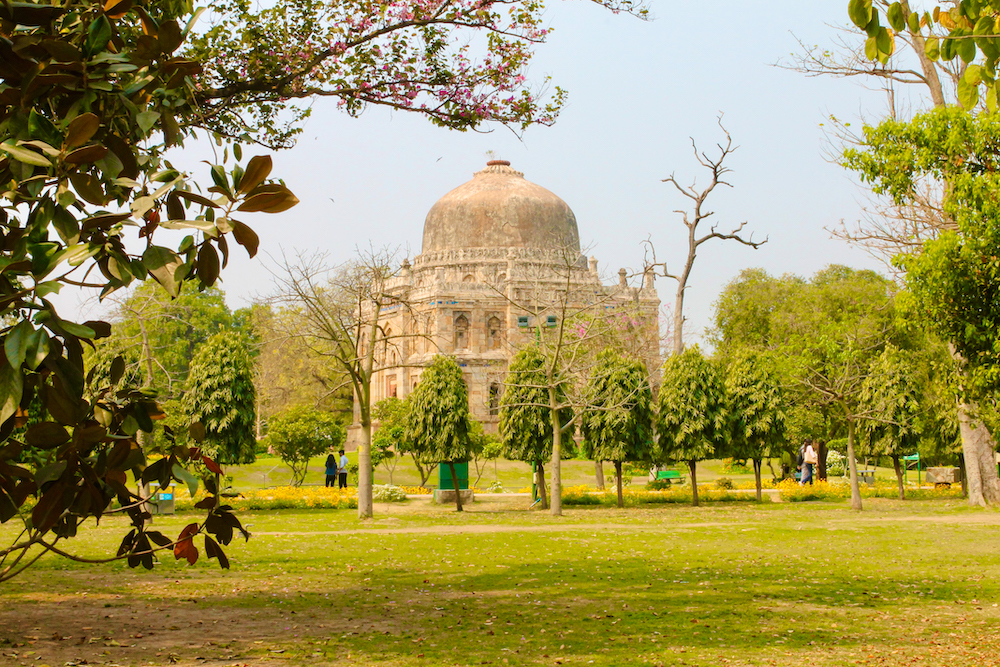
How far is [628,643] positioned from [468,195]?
A: 47.4 metres

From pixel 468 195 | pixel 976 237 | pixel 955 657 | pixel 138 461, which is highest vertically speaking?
pixel 468 195

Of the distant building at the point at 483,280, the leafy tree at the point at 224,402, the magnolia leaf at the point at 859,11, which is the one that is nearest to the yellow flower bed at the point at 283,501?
the leafy tree at the point at 224,402

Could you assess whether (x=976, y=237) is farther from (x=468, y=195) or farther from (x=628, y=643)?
(x=468, y=195)

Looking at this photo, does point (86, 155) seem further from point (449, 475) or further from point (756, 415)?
point (756, 415)

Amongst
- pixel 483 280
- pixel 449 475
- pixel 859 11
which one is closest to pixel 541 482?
pixel 449 475

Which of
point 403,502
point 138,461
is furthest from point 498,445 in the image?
point 138,461

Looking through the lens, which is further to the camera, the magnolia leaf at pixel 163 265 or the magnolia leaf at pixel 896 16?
the magnolia leaf at pixel 896 16

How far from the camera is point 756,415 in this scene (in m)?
24.5

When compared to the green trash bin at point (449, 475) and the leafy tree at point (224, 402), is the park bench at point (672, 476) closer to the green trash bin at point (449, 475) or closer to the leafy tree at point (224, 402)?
the green trash bin at point (449, 475)

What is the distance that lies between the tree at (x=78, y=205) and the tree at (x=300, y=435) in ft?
79.6

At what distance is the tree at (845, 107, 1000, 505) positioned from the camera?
34.0 ft

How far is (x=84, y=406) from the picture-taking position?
142 inches

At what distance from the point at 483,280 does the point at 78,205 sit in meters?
45.8

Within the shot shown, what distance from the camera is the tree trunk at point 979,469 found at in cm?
2058
